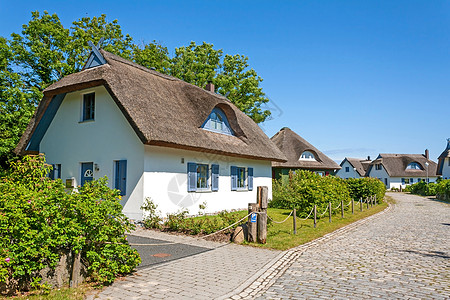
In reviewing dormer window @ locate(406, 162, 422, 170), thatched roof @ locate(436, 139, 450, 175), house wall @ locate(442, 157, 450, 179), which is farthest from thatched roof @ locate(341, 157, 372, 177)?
house wall @ locate(442, 157, 450, 179)

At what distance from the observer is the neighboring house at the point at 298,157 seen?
2842 cm

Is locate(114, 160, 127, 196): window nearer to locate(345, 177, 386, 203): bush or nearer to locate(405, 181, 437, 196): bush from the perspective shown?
locate(345, 177, 386, 203): bush

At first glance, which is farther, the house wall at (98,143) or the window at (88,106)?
the window at (88,106)

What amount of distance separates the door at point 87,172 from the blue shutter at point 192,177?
408cm

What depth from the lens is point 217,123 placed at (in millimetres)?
18047

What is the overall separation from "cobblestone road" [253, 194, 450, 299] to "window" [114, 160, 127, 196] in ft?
24.6

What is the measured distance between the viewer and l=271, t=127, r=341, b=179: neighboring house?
28.4 m

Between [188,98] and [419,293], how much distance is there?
1382 centimetres

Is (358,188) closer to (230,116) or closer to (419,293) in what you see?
(230,116)

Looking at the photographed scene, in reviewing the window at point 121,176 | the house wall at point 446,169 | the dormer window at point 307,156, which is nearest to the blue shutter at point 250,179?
the window at point 121,176

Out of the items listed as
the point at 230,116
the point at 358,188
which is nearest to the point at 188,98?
the point at 230,116

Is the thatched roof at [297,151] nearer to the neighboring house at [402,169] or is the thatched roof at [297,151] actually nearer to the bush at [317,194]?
the bush at [317,194]

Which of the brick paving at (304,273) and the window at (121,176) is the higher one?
the window at (121,176)

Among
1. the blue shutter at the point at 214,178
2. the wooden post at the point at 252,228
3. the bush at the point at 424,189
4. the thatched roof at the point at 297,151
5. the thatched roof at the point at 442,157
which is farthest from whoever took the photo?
the thatched roof at the point at 442,157
